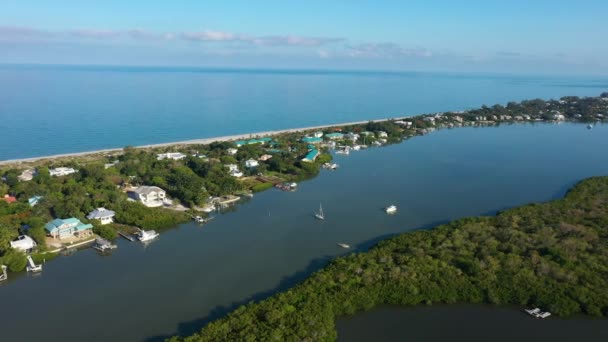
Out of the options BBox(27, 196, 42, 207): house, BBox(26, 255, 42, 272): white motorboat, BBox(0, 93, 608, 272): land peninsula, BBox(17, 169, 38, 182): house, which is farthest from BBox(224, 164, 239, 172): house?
BBox(26, 255, 42, 272): white motorboat

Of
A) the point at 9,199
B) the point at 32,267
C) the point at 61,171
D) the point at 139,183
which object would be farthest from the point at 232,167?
the point at 32,267

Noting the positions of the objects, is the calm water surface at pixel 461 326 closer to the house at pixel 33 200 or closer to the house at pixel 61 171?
the house at pixel 33 200

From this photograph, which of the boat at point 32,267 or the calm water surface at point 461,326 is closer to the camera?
the calm water surface at point 461,326

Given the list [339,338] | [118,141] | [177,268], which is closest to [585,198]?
[339,338]

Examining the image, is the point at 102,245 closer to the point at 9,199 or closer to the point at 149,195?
the point at 149,195

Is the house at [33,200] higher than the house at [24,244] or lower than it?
higher

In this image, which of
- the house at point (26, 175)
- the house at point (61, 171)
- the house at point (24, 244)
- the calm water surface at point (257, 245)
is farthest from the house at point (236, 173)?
the house at point (24, 244)

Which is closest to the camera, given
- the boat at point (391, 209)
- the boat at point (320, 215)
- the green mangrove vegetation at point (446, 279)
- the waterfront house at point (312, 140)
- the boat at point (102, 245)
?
the green mangrove vegetation at point (446, 279)
